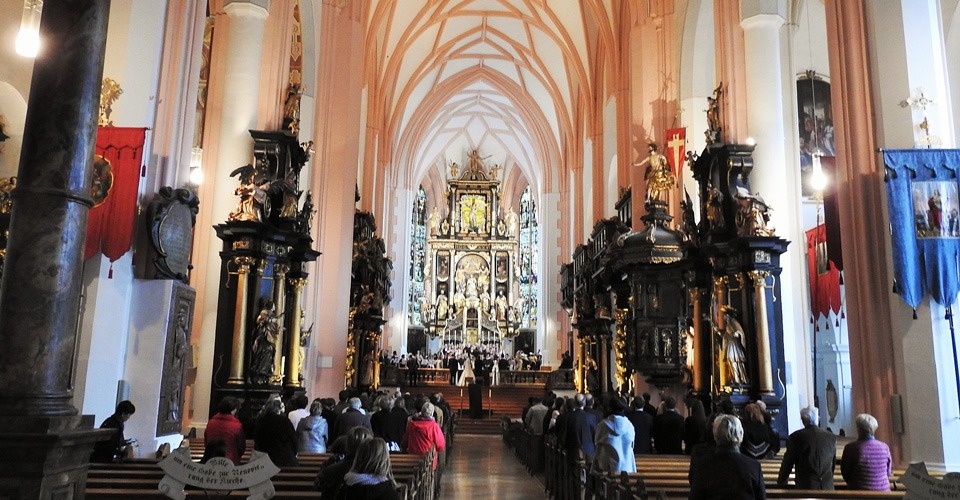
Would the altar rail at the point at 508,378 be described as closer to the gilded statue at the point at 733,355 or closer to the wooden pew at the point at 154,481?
the gilded statue at the point at 733,355

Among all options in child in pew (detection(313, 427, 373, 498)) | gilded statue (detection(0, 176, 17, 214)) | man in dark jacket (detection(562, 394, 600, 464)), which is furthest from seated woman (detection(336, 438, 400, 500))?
gilded statue (detection(0, 176, 17, 214))

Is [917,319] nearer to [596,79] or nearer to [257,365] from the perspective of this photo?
[257,365]

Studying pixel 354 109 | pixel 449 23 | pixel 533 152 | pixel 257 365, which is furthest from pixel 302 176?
pixel 533 152

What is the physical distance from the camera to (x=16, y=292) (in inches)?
149

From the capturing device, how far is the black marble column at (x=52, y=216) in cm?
373

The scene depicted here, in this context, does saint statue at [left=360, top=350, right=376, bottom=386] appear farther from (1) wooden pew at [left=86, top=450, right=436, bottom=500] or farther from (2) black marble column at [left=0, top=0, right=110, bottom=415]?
(2) black marble column at [left=0, top=0, right=110, bottom=415]

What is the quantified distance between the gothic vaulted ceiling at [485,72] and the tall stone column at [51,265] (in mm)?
19432

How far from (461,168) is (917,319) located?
38099 millimetres

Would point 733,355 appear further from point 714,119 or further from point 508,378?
point 508,378

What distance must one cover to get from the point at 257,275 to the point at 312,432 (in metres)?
4.06

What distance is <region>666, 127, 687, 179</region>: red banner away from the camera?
1531 cm

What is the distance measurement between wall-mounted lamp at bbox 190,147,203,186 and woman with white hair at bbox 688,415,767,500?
31.4ft

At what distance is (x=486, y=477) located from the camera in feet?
39.0

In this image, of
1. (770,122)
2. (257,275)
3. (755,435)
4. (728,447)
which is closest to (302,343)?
(257,275)
